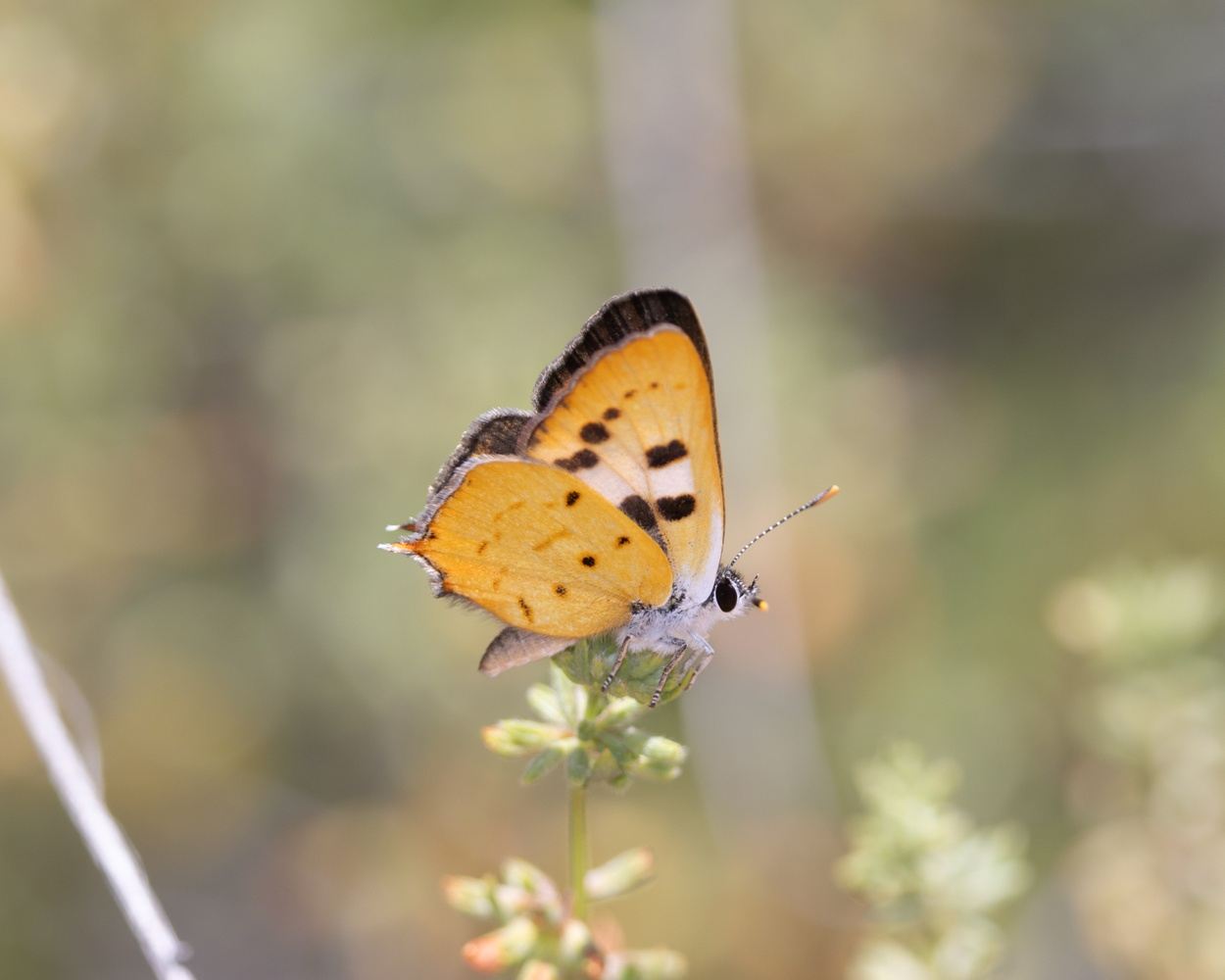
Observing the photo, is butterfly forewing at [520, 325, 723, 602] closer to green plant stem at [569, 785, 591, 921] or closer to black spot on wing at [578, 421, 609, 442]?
black spot on wing at [578, 421, 609, 442]

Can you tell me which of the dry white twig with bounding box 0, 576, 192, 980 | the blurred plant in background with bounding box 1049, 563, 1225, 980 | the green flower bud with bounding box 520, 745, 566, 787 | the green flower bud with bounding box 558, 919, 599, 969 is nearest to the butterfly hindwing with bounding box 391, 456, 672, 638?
the green flower bud with bounding box 520, 745, 566, 787

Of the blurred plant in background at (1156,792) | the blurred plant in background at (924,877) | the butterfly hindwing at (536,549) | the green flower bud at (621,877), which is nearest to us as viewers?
the green flower bud at (621,877)

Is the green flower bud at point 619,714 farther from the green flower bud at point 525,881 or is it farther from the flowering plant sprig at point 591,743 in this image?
the green flower bud at point 525,881

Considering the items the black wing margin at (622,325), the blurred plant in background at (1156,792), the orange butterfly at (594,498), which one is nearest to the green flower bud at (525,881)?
the orange butterfly at (594,498)

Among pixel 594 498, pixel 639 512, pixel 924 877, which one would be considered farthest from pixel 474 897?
pixel 924 877

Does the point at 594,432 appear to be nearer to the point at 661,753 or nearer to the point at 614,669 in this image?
the point at 614,669

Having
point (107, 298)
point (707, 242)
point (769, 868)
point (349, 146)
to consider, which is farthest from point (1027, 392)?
point (107, 298)
